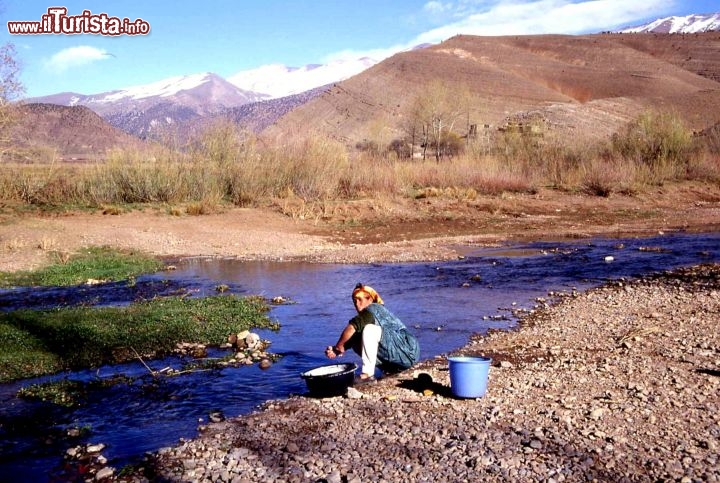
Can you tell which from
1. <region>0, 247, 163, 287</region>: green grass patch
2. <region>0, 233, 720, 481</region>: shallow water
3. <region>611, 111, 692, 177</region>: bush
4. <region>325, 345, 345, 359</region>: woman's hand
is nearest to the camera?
<region>0, 233, 720, 481</region>: shallow water

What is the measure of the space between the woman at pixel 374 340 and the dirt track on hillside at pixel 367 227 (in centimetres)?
1019

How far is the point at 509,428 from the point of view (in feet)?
20.9

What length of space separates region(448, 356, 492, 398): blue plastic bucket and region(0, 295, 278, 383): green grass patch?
4.28 m

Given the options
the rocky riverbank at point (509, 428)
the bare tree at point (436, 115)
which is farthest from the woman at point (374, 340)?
the bare tree at point (436, 115)

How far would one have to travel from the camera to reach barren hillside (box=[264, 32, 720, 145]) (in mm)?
76000

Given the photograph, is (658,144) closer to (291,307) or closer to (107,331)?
(291,307)

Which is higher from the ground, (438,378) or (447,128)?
(447,128)

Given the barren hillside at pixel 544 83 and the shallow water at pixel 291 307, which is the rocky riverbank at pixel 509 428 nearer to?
the shallow water at pixel 291 307

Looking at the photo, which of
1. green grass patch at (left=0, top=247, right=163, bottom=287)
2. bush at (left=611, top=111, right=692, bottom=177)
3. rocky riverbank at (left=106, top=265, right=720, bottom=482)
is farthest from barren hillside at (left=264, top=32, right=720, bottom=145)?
rocky riverbank at (left=106, top=265, right=720, bottom=482)

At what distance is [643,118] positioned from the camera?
43.0 m

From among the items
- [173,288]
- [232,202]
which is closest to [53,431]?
[173,288]

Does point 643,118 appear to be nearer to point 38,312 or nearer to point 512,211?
point 512,211

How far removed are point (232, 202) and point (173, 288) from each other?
47.2ft

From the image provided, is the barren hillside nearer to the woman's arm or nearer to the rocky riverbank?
the rocky riverbank
